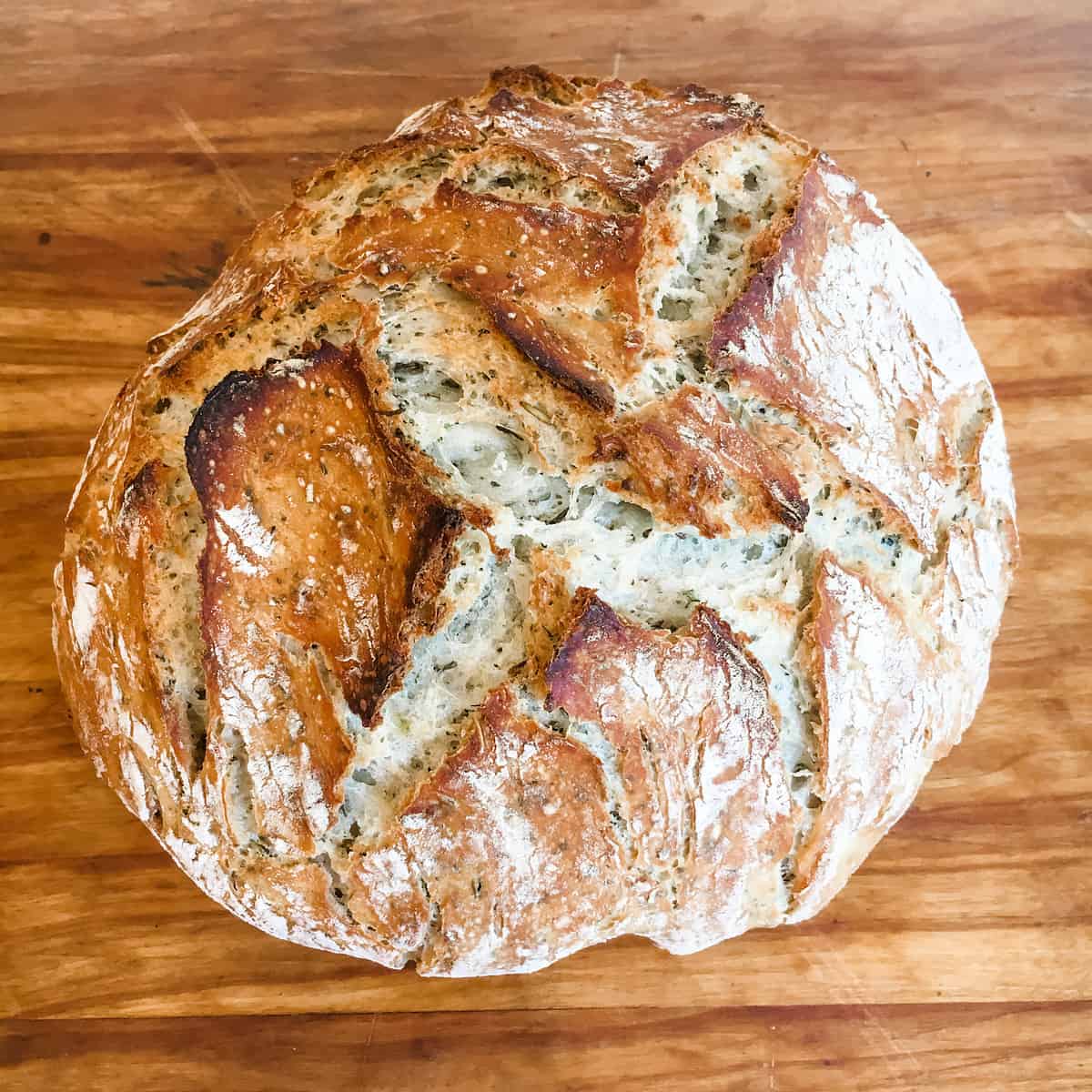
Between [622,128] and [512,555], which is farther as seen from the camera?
[622,128]

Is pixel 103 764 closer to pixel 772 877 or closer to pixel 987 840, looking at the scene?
pixel 772 877

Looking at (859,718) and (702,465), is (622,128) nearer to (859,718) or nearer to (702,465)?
(702,465)

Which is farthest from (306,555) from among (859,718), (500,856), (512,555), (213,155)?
(213,155)

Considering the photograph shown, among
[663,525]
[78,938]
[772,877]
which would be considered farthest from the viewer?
[78,938]

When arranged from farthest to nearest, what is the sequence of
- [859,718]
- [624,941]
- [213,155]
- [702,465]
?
[213,155]
[624,941]
[859,718]
[702,465]

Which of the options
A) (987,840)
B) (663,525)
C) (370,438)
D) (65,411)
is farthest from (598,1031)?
(65,411)

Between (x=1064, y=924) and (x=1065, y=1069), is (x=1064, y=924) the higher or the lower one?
the higher one
